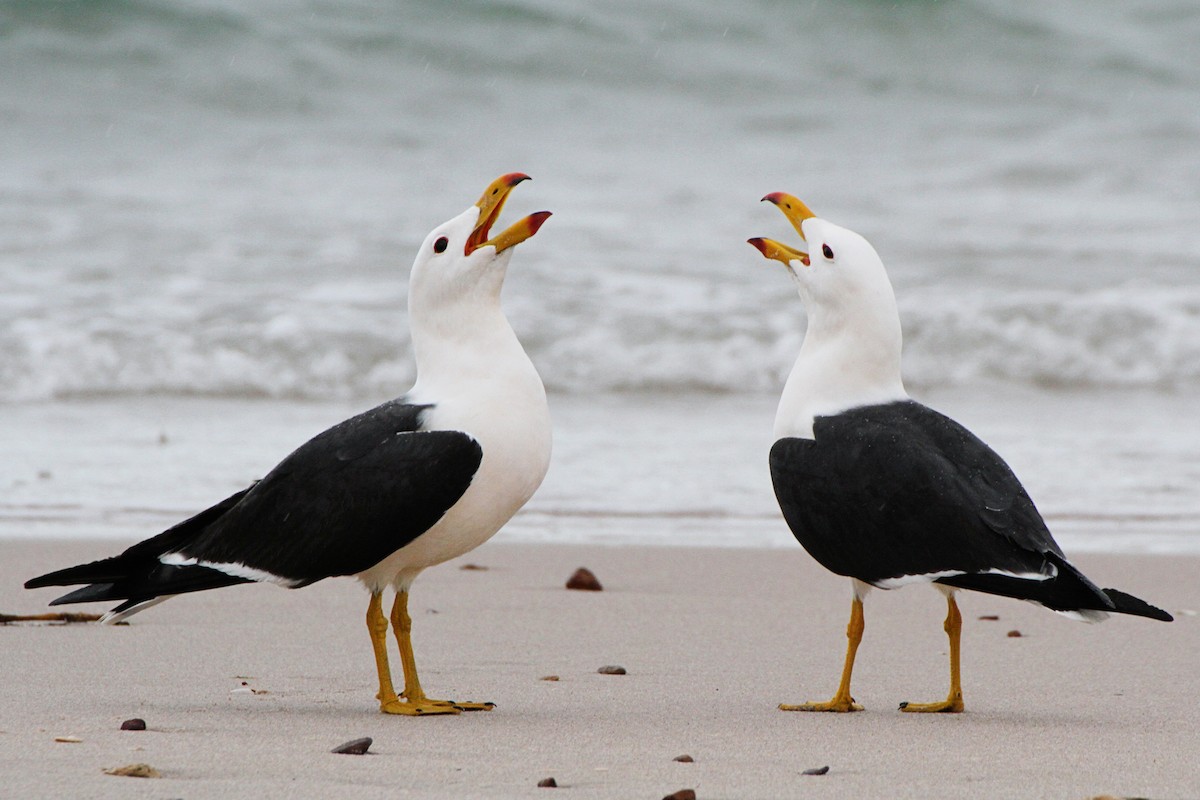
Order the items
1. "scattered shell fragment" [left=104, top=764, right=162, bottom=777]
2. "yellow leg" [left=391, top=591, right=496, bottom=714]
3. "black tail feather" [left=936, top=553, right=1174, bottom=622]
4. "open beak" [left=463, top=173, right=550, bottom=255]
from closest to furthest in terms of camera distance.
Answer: "scattered shell fragment" [left=104, top=764, right=162, bottom=777], "black tail feather" [left=936, top=553, right=1174, bottom=622], "yellow leg" [left=391, top=591, right=496, bottom=714], "open beak" [left=463, top=173, right=550, bottom=255]

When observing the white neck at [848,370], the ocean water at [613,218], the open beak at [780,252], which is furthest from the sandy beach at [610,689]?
the ocean water at [613,218]

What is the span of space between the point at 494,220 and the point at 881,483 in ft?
3.78

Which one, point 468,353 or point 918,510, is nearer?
point 918,510

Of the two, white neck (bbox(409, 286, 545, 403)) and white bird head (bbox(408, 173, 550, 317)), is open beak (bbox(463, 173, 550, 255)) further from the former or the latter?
white neck (bbox(409, 286, 545, 403))

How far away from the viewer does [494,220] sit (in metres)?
3.89

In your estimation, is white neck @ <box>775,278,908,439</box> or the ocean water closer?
white neck @ <box>775,278,908,439</box>

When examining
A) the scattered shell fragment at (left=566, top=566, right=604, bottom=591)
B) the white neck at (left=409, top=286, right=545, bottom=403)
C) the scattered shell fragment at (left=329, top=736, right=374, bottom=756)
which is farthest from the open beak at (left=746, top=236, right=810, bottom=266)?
the scattered shell fragment at (left=329, top=736, right=374, bottom=756)

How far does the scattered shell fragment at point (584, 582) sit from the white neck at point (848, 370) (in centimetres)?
167

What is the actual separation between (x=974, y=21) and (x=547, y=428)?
2003 centimetres

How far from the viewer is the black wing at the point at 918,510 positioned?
3.26 metres

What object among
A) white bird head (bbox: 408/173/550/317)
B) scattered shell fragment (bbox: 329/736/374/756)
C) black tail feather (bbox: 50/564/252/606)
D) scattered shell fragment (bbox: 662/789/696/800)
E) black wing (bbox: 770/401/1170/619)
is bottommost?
scattered shell fragment (bbox: 329/736/374/756)

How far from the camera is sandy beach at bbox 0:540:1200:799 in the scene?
276cm

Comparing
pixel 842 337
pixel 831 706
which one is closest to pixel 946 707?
pixel 831 706

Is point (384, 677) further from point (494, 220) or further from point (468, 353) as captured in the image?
point (494, 220)
